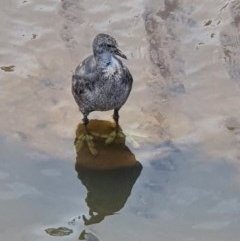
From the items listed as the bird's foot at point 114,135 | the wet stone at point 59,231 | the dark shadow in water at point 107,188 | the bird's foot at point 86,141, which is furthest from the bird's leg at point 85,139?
the wet stone at point 59,231

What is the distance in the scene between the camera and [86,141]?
6660mm

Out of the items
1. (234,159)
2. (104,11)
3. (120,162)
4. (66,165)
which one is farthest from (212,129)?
(104,11)

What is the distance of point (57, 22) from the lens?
26.5 feet

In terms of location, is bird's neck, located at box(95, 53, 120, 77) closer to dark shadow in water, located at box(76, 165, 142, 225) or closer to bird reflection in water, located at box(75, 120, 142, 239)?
bird reflection in water, located at box(75, 120, 142, 239)

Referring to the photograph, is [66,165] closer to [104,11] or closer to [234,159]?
[234,159]

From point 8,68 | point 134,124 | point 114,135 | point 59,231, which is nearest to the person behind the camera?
point 59,231

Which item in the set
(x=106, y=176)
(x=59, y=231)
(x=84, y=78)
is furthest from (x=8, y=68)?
(x=59, y=231)

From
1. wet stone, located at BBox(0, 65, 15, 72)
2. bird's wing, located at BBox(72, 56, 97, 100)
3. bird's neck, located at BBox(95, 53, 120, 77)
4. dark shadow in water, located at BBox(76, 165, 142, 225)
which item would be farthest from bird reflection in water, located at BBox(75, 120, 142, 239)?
wet stone, located at BBox(0, 65, 15, 72)

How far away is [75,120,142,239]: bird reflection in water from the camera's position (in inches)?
240

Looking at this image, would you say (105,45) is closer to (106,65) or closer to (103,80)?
(106,65)

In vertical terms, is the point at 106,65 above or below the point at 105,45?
below

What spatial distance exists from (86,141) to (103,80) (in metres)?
0.55

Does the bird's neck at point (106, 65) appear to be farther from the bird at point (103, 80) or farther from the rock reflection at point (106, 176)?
the rock reflection at point (106, 176)

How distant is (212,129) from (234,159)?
416mm
